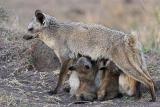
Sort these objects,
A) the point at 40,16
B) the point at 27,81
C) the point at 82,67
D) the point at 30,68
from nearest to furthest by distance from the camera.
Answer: the point at 82,67 → the point at 40,16 → the point at 27,81 → the point at 30,68

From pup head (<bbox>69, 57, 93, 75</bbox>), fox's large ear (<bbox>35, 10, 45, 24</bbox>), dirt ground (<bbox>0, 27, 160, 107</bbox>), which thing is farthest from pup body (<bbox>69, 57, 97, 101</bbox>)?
fox's large ear (<bbox>35, 10, 45, 24</bbox>)

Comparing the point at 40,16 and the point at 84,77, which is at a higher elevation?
the point at 40,16

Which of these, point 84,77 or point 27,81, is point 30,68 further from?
point 84,77

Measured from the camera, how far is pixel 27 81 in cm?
1157

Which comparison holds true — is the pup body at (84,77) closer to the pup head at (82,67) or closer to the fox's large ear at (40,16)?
the pup head at (82,67)

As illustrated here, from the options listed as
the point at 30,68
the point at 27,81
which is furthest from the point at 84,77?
the point at 30,68

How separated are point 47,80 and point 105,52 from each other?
146cm

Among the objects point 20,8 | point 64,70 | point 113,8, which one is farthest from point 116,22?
point 64,70

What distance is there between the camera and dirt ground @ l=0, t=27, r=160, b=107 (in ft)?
33.3

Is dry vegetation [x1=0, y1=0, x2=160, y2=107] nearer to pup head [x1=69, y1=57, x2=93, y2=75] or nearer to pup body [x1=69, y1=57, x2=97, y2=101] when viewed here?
pup body [x1=69, y1=57, x2=97, y2=101]

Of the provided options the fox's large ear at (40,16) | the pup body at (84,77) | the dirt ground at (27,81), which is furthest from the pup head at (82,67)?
the fox's large ear at (40,16)

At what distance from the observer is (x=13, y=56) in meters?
12.7

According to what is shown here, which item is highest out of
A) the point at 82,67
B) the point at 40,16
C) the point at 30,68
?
the point at 40,16

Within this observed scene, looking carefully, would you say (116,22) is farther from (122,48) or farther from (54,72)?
(122,48)
